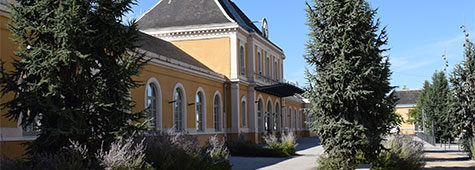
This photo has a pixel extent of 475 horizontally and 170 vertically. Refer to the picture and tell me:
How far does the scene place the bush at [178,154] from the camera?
11.4 meters

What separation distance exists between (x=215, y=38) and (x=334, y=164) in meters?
19.2

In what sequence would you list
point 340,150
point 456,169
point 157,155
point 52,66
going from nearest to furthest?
point 52,66 → point 157,155 → point 340,150 → point 456,169

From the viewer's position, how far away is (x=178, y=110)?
23859 mm

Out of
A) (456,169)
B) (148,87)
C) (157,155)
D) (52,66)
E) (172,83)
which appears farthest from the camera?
(172,83)

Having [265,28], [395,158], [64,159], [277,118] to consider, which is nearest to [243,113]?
[277,118]

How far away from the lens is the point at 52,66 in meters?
9.34

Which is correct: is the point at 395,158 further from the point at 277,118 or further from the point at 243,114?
the point at 277,118

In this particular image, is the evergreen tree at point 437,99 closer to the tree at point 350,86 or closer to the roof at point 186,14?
the roof at point 186,14

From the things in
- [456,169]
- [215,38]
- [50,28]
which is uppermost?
[215,38]

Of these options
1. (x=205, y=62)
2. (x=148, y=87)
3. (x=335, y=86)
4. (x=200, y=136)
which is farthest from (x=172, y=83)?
(x=335, y=86)

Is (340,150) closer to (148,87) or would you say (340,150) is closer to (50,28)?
(50,28)

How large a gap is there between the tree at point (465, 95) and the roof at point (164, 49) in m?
13.3

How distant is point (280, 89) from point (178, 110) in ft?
44.9

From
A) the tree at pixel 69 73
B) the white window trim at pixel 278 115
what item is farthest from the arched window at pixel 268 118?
the tree at pixel 69 73
